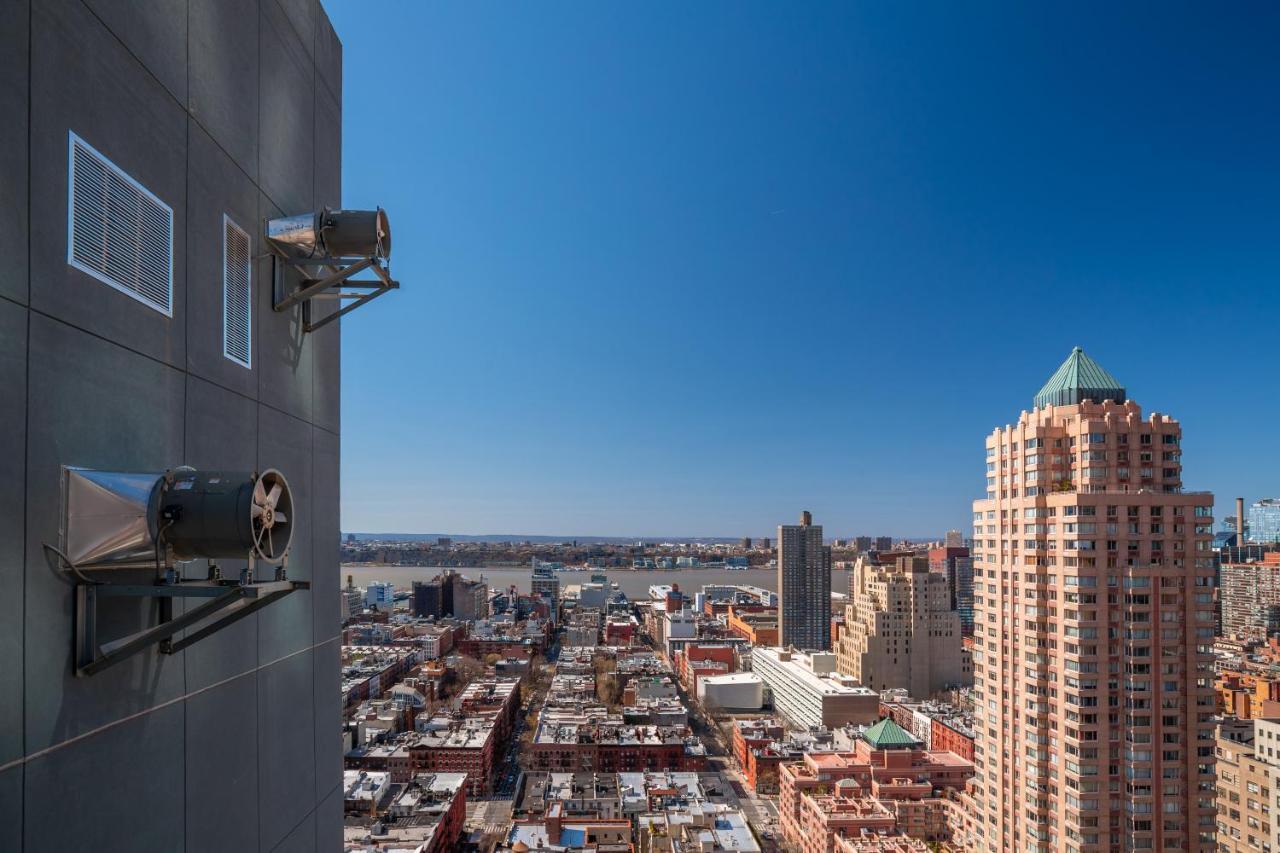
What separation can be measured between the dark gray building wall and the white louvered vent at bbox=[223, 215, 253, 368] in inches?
2.1

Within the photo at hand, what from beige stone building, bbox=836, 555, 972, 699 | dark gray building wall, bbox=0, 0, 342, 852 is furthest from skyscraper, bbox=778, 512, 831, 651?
dark gray building wall, bbox=0, 0, 342, 852

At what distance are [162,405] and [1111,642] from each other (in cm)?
1324

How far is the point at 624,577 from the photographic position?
13250cm

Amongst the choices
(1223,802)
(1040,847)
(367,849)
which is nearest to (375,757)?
(367,849)

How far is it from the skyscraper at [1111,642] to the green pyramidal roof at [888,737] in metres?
15.7

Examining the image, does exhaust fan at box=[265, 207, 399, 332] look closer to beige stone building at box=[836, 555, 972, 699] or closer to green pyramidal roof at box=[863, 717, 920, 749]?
green pyramidal roof at box=[863, 717, 920, 749]

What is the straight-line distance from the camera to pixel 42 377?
67.3 inches

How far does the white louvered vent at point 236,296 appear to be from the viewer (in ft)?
8.63

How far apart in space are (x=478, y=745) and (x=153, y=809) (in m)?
30.5

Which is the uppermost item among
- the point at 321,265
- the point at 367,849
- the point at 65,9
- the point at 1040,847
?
the point at 65,9

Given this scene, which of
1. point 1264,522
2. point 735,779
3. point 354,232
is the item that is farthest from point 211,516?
point 1264,522

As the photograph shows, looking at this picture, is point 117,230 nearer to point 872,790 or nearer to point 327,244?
point 327,244

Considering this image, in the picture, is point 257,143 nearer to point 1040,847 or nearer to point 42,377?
point 42,377

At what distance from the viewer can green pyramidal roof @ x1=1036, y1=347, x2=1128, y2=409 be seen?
503 inches
